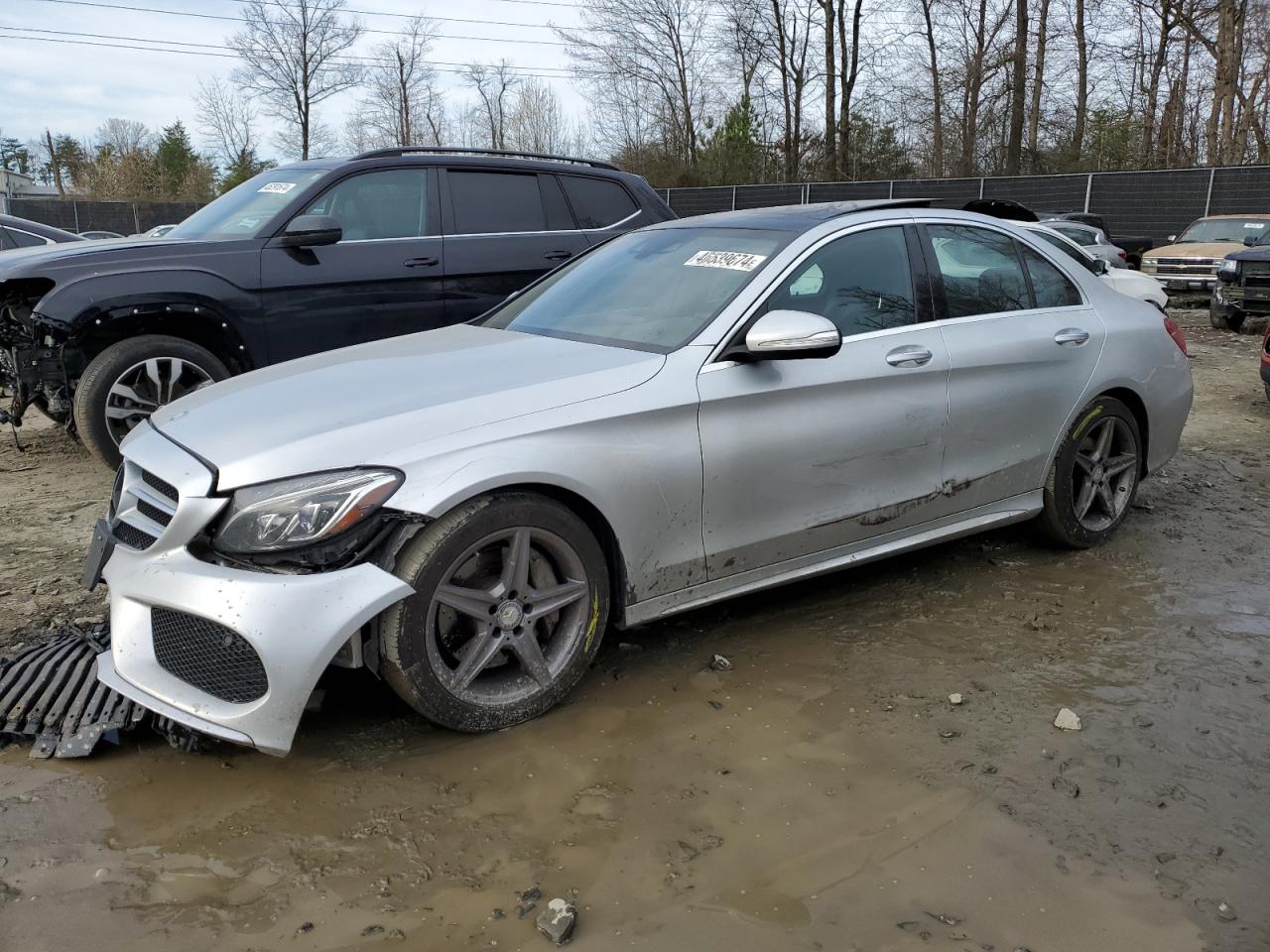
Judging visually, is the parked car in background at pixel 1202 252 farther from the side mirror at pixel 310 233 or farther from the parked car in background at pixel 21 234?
the parked car in background at pixel 21 234

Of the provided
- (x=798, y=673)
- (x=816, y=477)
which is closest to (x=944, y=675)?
(x=798, y=673)

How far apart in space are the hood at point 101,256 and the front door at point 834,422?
12.3ft

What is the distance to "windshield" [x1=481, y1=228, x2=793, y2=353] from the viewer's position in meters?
3.71

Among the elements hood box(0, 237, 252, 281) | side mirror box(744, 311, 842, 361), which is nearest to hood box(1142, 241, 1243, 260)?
side mirror box(744, 311, 842, 361)

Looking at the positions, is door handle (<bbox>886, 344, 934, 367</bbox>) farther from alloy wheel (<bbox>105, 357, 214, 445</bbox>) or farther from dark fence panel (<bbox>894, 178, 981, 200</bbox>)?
dark fence panel (<bbox>894, 178, 981, 200</bbox>)

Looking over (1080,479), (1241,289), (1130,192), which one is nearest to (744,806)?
(1080,479)

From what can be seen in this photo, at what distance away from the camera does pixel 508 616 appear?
3084mm

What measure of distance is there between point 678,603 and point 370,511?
1159mm

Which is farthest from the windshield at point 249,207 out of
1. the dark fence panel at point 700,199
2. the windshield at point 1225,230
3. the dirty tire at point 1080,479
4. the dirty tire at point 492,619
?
the dark fence panel at point 700,199

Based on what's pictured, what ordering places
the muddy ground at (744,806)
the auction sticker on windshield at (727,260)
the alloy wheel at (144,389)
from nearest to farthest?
the muddy ground at (744,806)
the auction sticker on windshield at (727,260)
the alloy wheel at (144,389)

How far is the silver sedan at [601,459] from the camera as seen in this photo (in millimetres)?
2793

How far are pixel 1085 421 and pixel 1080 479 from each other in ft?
1.01

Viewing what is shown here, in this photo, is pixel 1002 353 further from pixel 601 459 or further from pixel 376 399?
pixel 376 399

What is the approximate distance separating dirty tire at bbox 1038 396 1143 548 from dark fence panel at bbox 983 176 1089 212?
22055 mm
